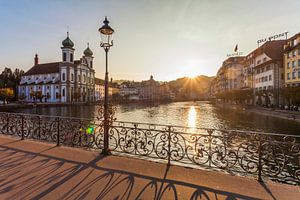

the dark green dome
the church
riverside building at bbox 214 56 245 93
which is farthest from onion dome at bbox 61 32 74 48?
riverside building at bbox 214 56 245 93

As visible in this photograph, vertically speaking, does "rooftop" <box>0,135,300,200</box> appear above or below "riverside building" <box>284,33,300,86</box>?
below

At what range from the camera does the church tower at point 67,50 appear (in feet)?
232

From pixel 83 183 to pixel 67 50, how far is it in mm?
76813

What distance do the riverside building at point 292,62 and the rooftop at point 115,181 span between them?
1484 inches

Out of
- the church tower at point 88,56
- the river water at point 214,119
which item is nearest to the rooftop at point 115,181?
the river water at point 214,119

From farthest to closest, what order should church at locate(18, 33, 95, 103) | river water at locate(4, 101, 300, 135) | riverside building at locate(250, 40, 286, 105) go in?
church at locate(18, 33, 95, 103), riverside building at locate(250, 40, 286, 105), river water at locate(4, 101, 300, 135)

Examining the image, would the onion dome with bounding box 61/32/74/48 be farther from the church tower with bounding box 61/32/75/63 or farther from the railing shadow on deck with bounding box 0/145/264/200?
the railing shadow on deck with bounding box 0/145/264/200

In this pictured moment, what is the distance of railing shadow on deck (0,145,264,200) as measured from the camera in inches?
142

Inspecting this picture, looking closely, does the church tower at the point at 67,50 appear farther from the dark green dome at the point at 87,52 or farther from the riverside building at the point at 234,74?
the riverside building at the point at 234,74

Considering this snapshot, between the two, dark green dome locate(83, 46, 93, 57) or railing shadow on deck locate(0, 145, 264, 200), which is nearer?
railing shadow on deck locate(0, 145, 264, 200)

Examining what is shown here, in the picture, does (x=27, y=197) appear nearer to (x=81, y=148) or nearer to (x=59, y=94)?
(x=81, y=148)

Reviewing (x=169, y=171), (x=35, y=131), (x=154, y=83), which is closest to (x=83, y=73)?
(x=154, y=83)

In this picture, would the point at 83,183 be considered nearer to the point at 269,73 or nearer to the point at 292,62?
the point at 292,62

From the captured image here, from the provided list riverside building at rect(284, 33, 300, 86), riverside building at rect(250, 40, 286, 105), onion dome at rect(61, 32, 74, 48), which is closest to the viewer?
riverside building at rect(284, 33, 300, 86)
